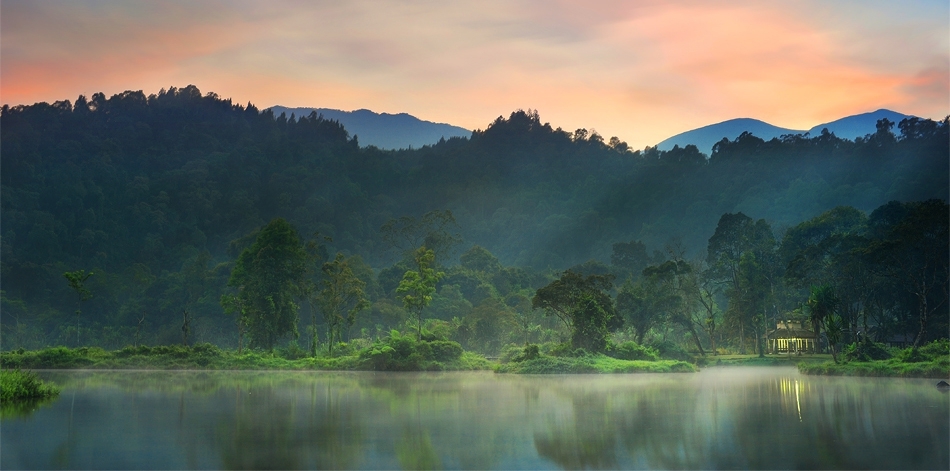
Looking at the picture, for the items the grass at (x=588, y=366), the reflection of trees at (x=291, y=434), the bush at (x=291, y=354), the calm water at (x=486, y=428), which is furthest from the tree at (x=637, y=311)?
the reflection of trees at (x=291, y=434)

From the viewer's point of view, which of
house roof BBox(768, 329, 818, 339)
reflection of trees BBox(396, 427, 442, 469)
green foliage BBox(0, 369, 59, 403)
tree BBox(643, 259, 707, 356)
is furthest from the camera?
house roof BBox(768, 329, 818, 339)

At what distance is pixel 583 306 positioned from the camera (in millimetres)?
50281

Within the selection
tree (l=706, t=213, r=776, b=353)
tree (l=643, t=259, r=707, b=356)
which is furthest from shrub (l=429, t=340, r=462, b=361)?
tree (l=706, t=213, r=776, b=353)

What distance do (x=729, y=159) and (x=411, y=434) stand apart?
136m

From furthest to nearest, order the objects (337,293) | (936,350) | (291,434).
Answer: (337,293)
(936,350)
(291,434)

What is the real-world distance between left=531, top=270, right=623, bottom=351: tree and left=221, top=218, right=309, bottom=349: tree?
59.6 ft

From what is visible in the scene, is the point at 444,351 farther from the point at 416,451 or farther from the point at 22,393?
the point at 416,451

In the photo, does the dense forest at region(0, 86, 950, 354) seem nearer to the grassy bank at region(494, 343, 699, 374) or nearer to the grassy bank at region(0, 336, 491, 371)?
the grassy bank at region(494, 343, 699, 374)

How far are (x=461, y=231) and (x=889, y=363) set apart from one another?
11699cm

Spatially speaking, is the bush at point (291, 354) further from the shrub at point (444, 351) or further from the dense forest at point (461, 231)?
the shrub at point (444, 351)

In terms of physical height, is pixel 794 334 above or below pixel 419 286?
below

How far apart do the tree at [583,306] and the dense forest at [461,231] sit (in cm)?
18

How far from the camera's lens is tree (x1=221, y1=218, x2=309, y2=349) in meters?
58.4

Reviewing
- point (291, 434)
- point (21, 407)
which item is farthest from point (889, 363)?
point (21, 407)
